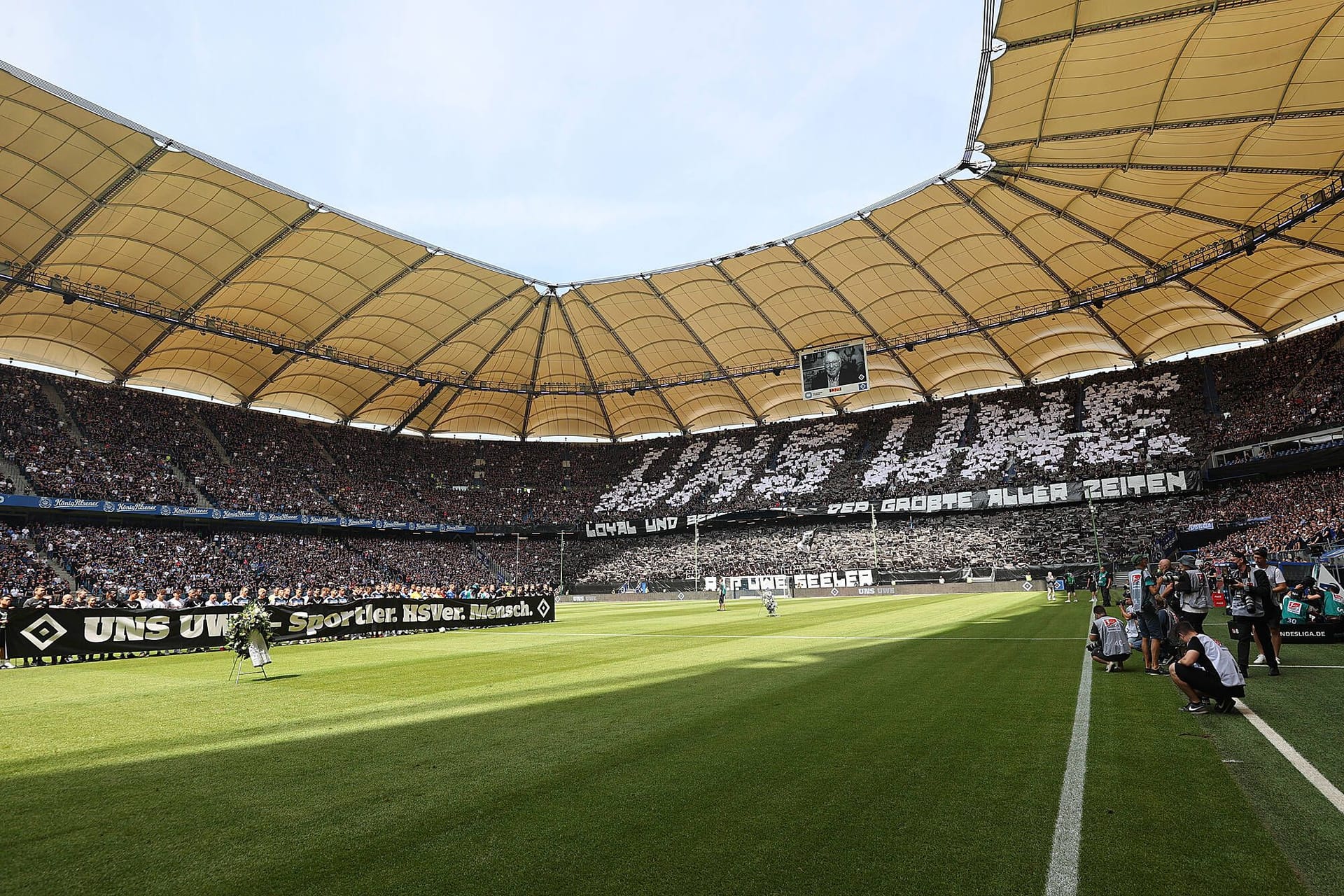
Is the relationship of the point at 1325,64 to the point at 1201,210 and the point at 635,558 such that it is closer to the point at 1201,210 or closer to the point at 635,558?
the point at 1201,210

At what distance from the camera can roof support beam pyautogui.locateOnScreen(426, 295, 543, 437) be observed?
4797cm

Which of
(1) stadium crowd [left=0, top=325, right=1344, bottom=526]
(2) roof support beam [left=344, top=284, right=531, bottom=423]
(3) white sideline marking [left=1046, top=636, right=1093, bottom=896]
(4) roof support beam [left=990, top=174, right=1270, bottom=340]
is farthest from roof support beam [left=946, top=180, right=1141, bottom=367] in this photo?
(3) white sideline marking [left=1046, top=636, right=1093, bottom=896]

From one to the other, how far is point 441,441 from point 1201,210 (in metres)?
61.4

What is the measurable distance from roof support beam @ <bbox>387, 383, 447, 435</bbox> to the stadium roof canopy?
62 centimetres

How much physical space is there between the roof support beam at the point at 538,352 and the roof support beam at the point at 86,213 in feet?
71.2

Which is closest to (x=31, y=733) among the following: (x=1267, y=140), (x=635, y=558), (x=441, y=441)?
(x=1267, y=140)

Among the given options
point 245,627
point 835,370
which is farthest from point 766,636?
point 835,370

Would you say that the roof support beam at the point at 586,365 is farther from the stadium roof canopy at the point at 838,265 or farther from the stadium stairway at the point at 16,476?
the stadium stairway at the point at 16,476

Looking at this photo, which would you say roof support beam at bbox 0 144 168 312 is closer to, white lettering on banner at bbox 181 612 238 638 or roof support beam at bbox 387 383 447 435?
white lettering on banner at bbox 181 612 238 638

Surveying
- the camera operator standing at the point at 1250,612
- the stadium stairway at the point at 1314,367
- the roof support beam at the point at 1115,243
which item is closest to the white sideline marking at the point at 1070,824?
the camera operator standing at the point at 1250,612

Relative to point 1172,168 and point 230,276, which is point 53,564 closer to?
point 230,276

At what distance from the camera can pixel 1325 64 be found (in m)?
22.5

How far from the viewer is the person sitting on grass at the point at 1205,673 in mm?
8078

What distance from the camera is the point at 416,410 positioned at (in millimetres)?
65188
